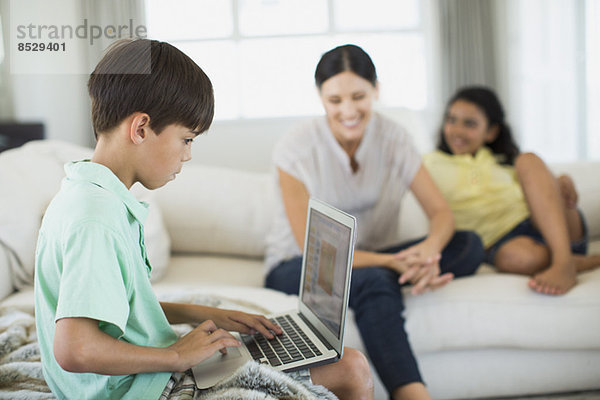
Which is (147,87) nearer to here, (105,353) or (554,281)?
(105,353)

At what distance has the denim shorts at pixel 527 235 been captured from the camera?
5.84 feet

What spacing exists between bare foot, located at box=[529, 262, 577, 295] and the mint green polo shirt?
39.8 inches

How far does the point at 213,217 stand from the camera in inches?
75.5

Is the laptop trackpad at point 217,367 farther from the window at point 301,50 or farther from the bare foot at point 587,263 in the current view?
the window at point 301,50

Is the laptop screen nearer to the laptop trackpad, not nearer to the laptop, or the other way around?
the laptop

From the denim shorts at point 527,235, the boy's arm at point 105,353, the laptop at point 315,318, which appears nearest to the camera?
the boy's arm at point 105,353

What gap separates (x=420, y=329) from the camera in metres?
1.43

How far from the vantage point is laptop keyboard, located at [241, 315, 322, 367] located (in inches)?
35.7

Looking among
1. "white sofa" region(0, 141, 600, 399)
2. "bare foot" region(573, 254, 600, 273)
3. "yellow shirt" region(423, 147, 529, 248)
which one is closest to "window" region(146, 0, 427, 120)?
"yellow shirt" region(423, 147, 529, 248)

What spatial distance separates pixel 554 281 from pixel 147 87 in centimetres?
117

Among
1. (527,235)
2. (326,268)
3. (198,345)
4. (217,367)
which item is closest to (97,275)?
(198,345)

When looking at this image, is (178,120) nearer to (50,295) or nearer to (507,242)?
(50,295)

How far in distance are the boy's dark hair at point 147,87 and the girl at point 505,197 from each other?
1.08m

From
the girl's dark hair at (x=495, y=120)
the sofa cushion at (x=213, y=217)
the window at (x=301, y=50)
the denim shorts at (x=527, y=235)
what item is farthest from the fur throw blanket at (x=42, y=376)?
the window at (x=301, y=50)
